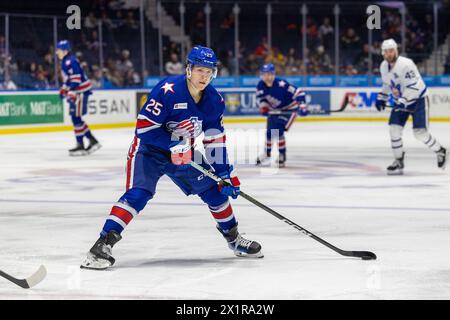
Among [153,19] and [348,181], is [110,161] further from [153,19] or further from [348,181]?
[153,19]

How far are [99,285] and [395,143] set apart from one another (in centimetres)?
636

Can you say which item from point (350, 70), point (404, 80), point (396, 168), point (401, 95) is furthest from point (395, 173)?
point (350, 70)

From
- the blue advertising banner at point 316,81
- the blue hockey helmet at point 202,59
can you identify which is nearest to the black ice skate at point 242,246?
the blue hockey helmet at point 202,59

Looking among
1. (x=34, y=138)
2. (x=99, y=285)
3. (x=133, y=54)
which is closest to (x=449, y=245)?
(x=99, y=285)

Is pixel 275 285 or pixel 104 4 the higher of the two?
pixel 104 4

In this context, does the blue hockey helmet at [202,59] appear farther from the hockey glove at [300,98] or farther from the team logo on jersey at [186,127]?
the hockey glove at [300,98]

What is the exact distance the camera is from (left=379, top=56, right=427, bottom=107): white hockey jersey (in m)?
10.4

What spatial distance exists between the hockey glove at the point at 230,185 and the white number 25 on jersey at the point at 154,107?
473 millimetres

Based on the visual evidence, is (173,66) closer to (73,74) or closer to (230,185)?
(73,74)

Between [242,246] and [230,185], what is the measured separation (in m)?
0.42

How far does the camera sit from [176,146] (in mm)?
5160

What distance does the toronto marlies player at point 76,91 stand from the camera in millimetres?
13127

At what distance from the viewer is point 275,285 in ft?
15.5

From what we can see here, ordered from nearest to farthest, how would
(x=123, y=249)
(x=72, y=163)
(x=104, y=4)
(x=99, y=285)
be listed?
(x=99, y=285) → (x=123, y=249) → (x=72, y=163) → (x=104, y=4)
